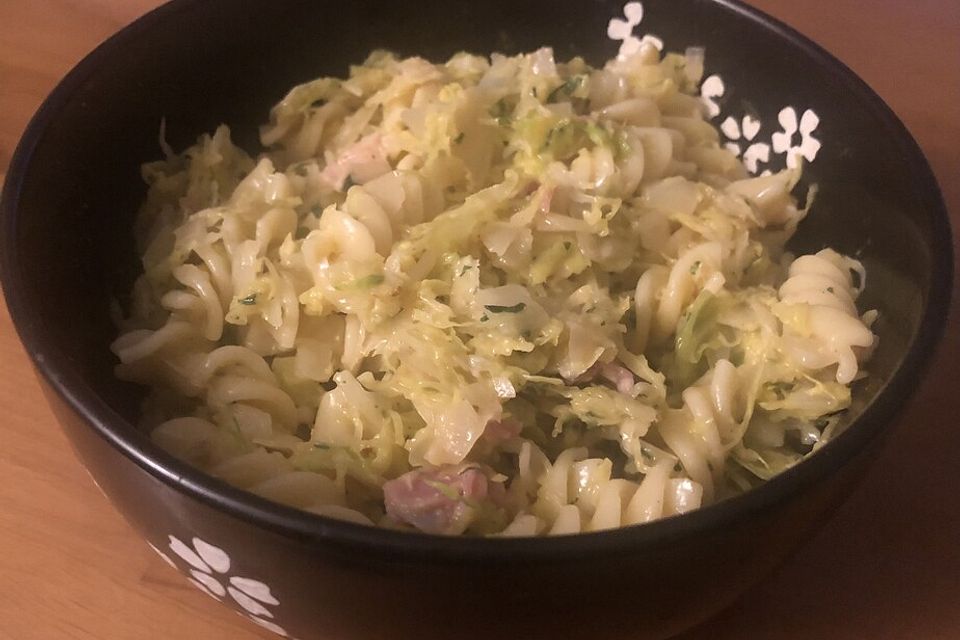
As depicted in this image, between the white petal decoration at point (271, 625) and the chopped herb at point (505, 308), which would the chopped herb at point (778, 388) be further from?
the white petal decoration at point (271, 625)

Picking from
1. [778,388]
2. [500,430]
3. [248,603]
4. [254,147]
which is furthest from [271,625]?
[254,147]

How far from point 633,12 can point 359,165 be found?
0.59 meters

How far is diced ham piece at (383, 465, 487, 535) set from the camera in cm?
100

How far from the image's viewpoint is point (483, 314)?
121 cm

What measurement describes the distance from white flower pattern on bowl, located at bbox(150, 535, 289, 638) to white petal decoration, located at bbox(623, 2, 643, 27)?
120cm

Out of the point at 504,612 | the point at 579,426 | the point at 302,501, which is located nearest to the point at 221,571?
the point at 302,501

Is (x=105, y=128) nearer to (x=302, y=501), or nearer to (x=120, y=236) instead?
(x=120, y=236)

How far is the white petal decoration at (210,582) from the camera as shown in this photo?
0.92m

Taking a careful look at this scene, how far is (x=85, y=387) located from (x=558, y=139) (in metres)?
0.81

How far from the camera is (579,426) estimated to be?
46.9 inches

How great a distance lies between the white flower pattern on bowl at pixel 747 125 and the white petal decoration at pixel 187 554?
3.57ft

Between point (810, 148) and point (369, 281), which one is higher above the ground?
point (810, 148)

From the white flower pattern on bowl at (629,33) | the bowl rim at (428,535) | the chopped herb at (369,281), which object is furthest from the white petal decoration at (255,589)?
the white flower pattern on bowl at (629,33)

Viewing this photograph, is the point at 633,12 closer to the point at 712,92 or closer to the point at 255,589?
the point at 712,92
